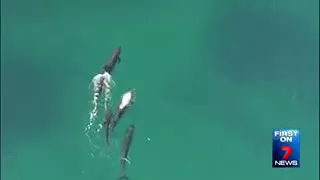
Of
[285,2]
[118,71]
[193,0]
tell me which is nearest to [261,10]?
[285,2]

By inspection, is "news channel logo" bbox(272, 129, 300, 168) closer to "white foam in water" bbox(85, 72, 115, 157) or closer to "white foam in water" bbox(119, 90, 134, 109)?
"white foam in water" bbox(119, 90, 134, 109)

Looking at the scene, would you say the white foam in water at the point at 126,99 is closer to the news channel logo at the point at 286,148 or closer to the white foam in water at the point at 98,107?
the white foam in water at the point at 98,107

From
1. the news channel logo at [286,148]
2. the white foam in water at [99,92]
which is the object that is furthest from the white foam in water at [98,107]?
the news channel logo at [286,148]

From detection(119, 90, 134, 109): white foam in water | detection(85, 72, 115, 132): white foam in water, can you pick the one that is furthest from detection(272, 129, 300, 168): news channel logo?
detection(85, 72, 115, 132): white foam in water

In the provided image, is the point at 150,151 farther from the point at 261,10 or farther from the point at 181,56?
the point at 261,10

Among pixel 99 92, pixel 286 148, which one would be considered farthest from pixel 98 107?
pixel 286 148

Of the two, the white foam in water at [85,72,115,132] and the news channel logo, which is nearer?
the news channel logo

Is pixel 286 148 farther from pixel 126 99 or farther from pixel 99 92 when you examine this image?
pixel 99 92

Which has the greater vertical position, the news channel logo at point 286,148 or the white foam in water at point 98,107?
the white foam in water at point 98,107
